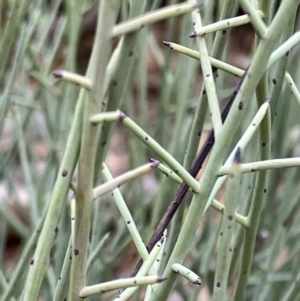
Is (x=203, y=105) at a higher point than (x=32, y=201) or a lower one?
higher

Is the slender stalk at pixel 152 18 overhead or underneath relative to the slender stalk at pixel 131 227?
overhead

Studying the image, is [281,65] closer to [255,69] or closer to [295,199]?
[255,69]

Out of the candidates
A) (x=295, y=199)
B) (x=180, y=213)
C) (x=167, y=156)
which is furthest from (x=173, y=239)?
(x=295, y=199)

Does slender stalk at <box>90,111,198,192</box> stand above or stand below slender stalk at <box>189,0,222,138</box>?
below

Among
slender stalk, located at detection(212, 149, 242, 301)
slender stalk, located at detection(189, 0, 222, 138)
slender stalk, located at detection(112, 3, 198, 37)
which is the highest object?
slender stalk, located at detection(112, 3, 198, 37)

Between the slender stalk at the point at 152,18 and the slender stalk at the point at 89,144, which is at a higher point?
the slender stalk at the point at 152,18

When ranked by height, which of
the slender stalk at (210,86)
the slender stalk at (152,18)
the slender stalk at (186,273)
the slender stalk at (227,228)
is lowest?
the slender stalk at (186,273)

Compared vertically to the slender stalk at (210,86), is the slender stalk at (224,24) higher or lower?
higher

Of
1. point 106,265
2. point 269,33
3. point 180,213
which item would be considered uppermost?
point 269,33

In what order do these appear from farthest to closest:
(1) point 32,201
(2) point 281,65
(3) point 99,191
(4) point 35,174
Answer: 1. (4) point 35,174
2. (1) point 32,201
3. (2) point 281,65
4. (3) point 99,191

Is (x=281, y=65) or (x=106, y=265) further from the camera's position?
(x=106, y=265)

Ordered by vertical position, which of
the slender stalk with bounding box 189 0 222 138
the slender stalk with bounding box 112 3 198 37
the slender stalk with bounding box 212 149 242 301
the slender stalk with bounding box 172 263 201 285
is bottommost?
the slender stalk with bounding box 172 263 201 285
